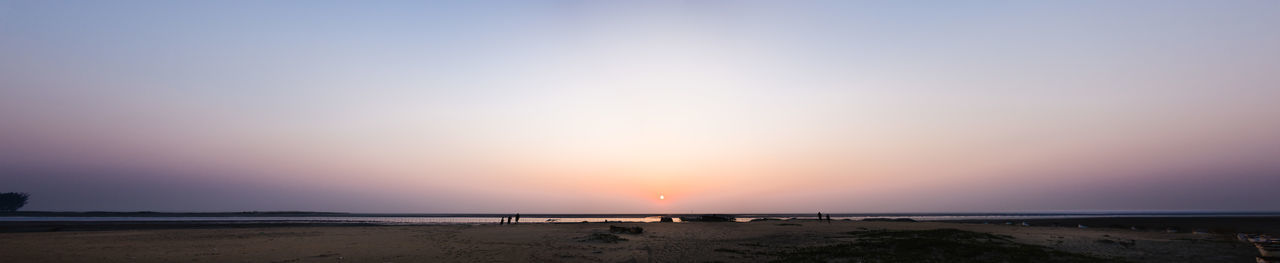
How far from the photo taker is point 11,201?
462 ft

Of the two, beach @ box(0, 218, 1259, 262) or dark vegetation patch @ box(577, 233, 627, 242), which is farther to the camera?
dark vegetation patch @ box(577, 233, 627, 242)

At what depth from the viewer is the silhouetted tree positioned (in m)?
138

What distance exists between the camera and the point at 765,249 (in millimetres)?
26578

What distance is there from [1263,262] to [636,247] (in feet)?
81.3

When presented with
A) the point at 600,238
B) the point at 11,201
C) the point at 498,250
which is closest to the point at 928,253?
the point at 600,238

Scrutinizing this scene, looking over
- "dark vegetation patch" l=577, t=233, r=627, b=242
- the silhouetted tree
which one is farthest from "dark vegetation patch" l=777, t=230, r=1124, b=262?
the silhouetted tree

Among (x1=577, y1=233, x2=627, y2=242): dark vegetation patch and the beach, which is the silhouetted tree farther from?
(x1=577, y1=233, x2=627, y2=242): dark vegetation patch

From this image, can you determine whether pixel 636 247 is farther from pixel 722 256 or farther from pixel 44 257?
pixel 44 257

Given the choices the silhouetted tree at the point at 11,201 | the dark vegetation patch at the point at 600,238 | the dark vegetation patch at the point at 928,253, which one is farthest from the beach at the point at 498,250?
the silhouetted tree at the point at 11,201

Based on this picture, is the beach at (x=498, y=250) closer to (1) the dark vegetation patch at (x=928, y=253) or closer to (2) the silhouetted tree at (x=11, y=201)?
(1) the dark vegetation patch at (x=928, y=253)

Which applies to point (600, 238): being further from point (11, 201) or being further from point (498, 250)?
point (11, 201)

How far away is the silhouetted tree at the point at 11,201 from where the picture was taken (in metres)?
138

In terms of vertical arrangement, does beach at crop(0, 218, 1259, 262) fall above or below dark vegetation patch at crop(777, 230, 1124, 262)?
below

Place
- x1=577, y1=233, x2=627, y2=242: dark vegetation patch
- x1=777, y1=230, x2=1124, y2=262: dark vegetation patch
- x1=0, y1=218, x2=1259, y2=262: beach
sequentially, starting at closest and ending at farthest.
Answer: x1=777, y1=230, x2=1124, y2=262: dark vegetation patch → x1=0, y1=218, x2=1259, y2=262: beach → x1=577, y1=233, x2=627, y2=242: dark vegetation patch
